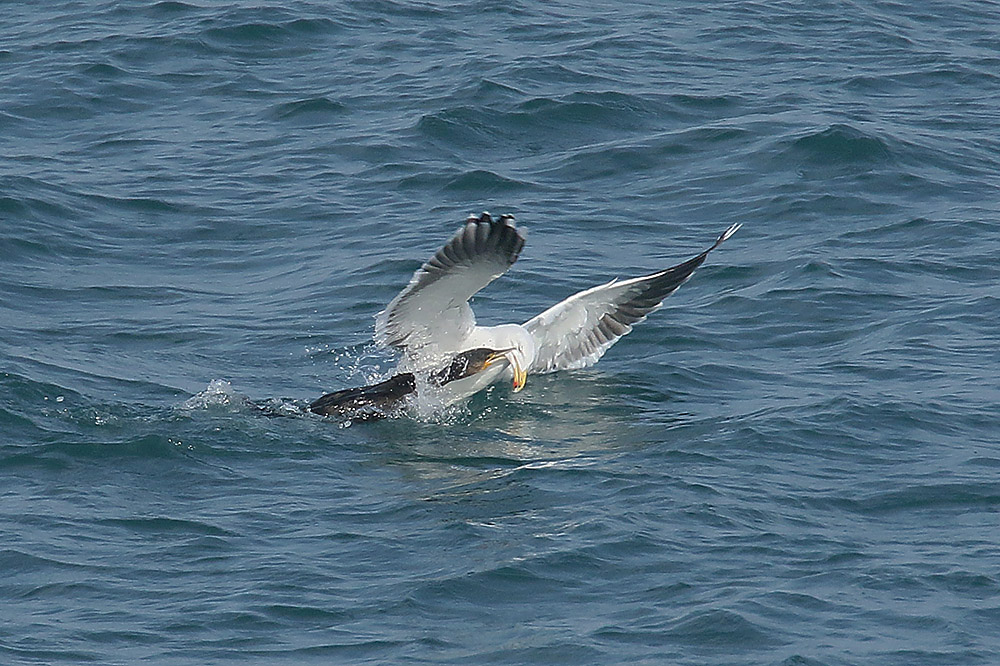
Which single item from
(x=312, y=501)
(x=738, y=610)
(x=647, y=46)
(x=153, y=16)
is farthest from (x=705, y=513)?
(x=153, y=16)

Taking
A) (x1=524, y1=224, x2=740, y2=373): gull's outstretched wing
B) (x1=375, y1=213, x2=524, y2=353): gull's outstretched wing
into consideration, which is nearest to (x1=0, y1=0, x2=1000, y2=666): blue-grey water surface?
(x1=524, y1=224, x2=740, y2=373): gull's outstretched wing

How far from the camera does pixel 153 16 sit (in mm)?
18594

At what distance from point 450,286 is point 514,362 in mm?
785

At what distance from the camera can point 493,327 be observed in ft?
35.1

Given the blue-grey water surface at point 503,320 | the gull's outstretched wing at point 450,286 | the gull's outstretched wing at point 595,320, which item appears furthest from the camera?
the gull's outstretched wing at point 595,320

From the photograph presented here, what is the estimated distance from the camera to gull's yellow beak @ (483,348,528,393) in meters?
10.2

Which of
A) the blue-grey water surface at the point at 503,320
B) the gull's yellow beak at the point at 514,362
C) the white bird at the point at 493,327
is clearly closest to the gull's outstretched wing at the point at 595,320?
the white bird at the point at 493,327

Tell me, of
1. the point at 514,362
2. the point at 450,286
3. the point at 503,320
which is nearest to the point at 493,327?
the point at 514,362

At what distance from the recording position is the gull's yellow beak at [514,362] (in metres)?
10.2

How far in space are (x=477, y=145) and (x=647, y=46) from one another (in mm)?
3423

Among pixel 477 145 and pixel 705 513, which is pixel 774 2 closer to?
pixel 477 145

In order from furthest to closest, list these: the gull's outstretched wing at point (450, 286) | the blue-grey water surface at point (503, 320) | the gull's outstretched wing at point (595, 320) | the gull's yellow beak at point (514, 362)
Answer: the gull's outstretched wing at point (595, 320)
the gull's yellow beak at point (514, 362)
the gull's outstretched wing at point (450, 286)
the blue-grey water surface at point (503, 320)

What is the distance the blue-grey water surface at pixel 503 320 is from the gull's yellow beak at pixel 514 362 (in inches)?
10.9

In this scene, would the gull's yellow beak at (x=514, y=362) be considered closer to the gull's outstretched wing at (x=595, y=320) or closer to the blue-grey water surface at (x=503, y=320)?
the blue-grey water surface at (x=503, y=320)
